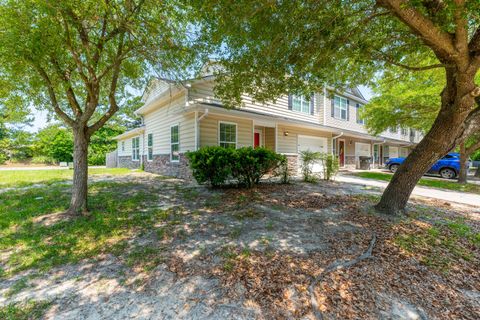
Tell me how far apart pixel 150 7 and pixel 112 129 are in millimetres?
28304

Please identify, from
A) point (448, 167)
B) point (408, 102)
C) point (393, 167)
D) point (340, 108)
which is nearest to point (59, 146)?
point (340, 108)

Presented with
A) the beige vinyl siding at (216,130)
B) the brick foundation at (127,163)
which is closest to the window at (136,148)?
the brick foundation at (127,163)

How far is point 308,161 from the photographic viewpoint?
8.96 metres

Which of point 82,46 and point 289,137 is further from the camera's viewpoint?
point 289,137

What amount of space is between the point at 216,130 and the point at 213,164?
8.96ft

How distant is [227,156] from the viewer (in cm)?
705

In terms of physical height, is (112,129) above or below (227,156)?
above

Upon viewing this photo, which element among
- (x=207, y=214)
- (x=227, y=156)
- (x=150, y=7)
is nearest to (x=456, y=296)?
(x=207, y=214)

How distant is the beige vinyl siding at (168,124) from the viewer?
920 centimetres

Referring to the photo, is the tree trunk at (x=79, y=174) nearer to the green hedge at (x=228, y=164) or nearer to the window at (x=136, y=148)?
the green hedge at (x=228, y=164)

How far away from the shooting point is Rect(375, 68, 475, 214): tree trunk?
3920 millimetres

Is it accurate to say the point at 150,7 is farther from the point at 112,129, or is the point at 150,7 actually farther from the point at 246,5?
the point at 112,129

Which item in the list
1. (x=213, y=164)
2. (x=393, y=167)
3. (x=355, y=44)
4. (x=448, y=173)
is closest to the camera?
(x=355, y=44)

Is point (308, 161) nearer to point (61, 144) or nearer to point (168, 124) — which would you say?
point (168, 124)
